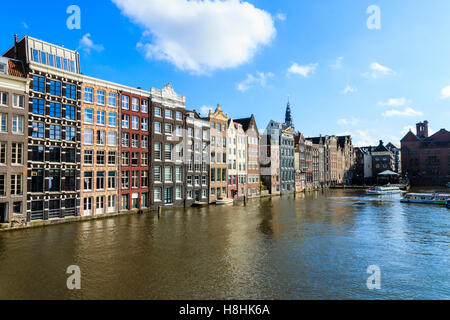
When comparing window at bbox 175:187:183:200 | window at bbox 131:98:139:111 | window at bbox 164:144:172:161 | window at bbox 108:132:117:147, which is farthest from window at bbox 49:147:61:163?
window at bbox 175:187:183:200

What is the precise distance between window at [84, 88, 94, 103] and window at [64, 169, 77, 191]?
433 inches

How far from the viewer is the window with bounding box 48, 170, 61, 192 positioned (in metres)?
39.2

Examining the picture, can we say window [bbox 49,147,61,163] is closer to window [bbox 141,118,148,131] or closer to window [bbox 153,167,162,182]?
window [bbox 141,118,148,131]

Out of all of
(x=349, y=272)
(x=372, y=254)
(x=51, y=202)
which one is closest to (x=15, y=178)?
(x=51, y=202)

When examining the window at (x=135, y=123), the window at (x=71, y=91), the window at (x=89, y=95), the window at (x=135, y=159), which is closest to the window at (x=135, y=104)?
the window at (x=135, y=123)

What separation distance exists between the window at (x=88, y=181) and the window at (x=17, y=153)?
889 cm

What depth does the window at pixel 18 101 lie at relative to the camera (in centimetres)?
3617

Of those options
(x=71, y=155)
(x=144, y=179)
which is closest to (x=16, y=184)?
(x=71, y=155)

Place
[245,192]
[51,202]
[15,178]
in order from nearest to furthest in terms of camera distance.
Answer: [15,178] < [51,202] < [245,192]

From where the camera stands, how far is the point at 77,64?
4528 cm

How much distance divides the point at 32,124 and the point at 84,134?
725cm

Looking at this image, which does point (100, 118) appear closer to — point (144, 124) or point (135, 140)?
point (135, 140)
